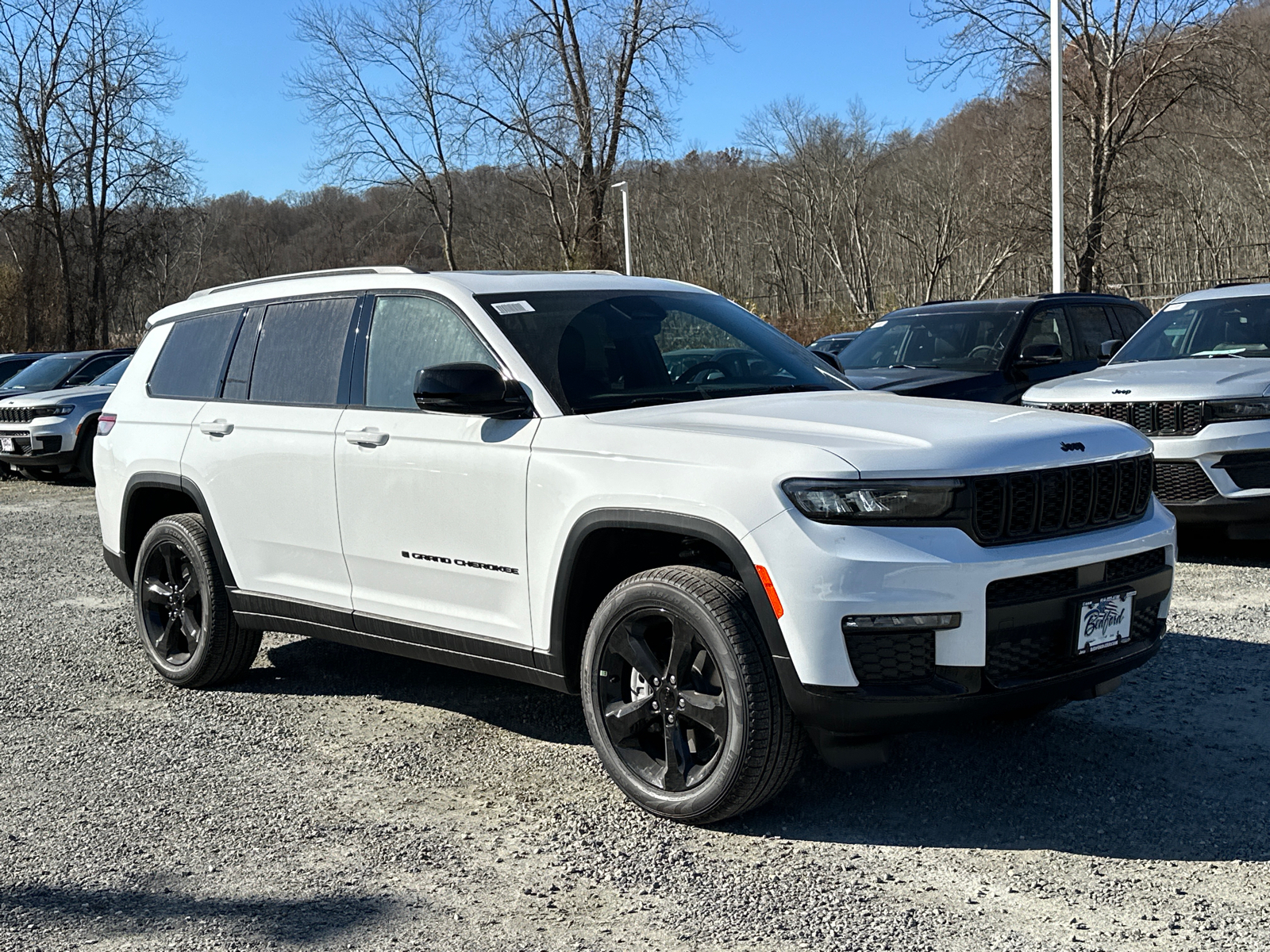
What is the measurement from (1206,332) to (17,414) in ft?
48.1

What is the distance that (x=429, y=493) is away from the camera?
478 cm

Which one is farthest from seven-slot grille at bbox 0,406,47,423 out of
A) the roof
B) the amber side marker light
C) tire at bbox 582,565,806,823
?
the amber side marker light

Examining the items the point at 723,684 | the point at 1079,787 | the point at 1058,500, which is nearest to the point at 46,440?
the point at 723,684

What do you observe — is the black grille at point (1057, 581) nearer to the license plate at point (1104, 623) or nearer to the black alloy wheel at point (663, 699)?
the license plate at point (1104, 623)

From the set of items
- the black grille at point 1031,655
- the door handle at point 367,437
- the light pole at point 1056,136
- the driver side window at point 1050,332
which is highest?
the light pole at point 1056,136

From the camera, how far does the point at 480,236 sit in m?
43.5

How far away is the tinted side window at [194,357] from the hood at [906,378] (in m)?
5.66

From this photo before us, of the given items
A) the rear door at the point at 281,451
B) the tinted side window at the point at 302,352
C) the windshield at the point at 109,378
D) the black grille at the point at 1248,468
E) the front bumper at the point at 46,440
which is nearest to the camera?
the rear door at the point at 281,451

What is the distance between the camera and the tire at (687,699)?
3898mm

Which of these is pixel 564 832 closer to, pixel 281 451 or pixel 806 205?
pixel 281 451

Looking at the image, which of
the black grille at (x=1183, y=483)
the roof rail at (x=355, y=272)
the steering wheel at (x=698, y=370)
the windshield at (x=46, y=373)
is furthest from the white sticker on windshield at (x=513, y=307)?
the windshield at (x=46, y=373)

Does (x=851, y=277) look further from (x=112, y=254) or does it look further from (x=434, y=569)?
(x=434, y=569)

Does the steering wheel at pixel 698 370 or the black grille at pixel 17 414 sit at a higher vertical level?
Answer: the steering wheel at pixel 698 370

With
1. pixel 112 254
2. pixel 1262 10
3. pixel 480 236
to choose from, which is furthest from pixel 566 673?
pixel 112 254
